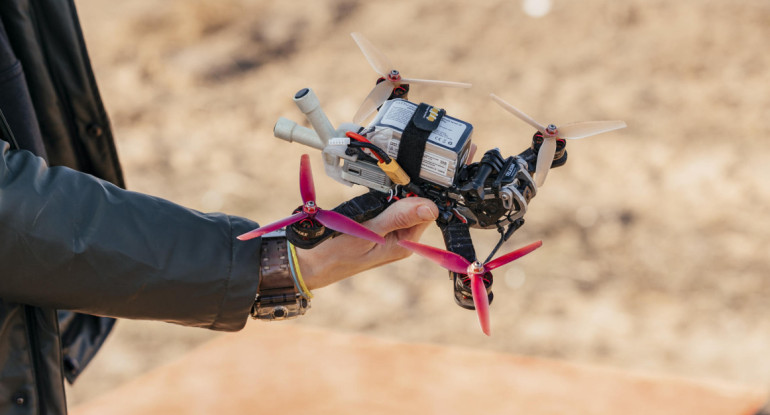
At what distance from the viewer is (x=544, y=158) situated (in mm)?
2363

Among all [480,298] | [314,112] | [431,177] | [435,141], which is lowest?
[480,298]

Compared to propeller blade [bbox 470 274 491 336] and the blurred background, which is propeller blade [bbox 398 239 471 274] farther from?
the blurred background

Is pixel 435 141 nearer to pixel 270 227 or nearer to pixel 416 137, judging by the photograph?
pixel 416 137

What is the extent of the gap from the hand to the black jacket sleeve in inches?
9.1

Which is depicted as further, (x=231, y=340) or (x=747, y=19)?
(x=747, y=19)

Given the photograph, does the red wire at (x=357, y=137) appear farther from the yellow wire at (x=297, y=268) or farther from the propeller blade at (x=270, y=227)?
the yellow wire at (x=297, y=268)

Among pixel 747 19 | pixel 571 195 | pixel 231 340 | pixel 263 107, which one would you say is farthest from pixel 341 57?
pixel 231 340

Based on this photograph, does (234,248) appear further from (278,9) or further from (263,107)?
(278,9)

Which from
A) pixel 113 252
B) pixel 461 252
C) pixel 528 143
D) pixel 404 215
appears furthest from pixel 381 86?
pixel 528 143

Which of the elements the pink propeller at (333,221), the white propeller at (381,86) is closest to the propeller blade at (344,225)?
the pink propeller at (333,221)

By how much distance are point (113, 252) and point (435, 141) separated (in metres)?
0.96

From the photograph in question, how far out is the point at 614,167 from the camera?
6.53 meters

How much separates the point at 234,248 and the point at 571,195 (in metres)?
4.69

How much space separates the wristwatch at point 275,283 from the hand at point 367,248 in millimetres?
70
